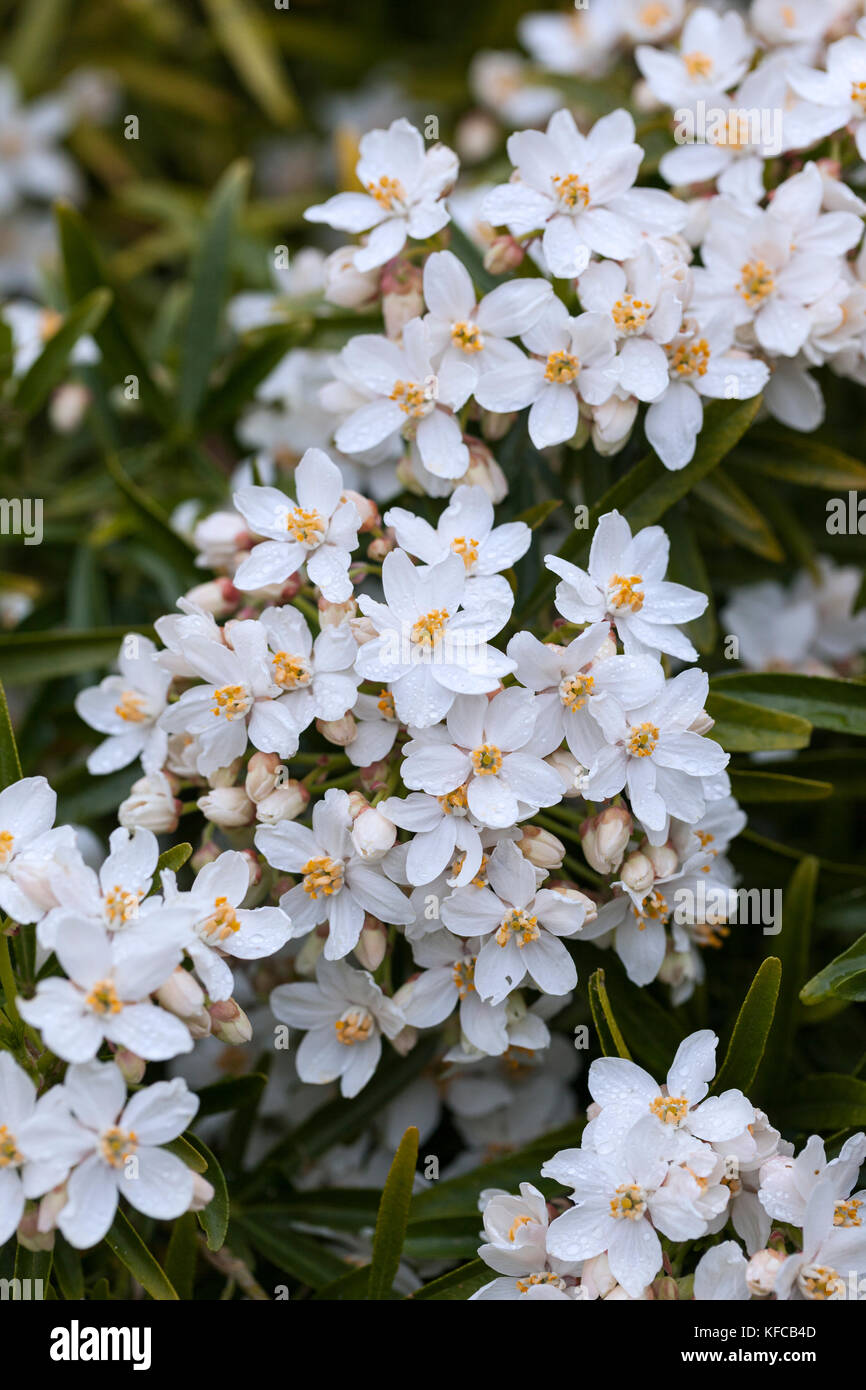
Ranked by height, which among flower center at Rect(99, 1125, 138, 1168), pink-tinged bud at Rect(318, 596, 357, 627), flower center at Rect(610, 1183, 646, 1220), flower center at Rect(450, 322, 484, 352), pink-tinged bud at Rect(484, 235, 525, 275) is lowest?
flower center at Rect(610, 1183, 646, 1220)

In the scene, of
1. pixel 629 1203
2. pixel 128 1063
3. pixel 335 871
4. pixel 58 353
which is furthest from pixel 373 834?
pixel 58 353

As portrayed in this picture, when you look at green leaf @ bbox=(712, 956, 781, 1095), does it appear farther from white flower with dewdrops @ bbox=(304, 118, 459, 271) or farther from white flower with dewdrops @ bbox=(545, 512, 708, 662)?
white flower with dewdrops @ bbox=(304, 118, 459, 271)

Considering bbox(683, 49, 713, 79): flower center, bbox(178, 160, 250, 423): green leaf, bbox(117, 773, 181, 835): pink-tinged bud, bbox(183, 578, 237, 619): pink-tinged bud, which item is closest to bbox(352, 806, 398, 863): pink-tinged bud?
bbox(117, 773, 181, 835): pink-tinged bud

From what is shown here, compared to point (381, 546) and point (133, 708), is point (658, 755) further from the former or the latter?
point (133, 708)

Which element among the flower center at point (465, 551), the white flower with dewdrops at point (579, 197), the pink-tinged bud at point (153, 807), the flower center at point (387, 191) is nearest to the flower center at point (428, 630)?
the flower center at point (465, 551)

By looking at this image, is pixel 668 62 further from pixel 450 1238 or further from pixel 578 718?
pixel 450 1238

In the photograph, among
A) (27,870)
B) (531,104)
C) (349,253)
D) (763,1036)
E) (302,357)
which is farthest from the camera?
(531,104)

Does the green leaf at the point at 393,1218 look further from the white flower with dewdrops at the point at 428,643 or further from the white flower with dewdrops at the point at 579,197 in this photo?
the white flower with dewdrops at the point at 579,197

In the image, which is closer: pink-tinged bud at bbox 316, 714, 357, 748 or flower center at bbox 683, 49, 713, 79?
pink-tinged bud at bbox 316, 714, 357, 748
